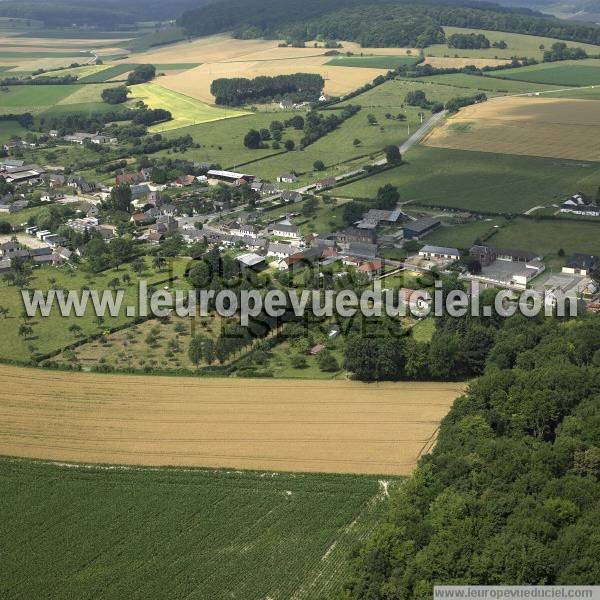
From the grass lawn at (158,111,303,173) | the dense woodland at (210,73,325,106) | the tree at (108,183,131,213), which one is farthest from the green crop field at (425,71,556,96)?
the tree at (108,183,131,213)

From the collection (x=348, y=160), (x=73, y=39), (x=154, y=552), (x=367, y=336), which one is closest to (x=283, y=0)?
(x=73, y=39)

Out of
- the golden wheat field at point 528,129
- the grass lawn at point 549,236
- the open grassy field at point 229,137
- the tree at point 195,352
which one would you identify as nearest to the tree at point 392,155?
the golden wheat field at point 528,129

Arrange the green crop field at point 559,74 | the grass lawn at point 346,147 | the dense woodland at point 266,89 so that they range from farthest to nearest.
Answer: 1. the dense woodland at point 266,89
2. the green crop field at point 559,74
3. the grass lawn at point 346,147

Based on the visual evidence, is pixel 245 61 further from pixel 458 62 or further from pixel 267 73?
pixel 458 62

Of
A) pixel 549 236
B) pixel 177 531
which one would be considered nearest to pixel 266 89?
pixel 549 236

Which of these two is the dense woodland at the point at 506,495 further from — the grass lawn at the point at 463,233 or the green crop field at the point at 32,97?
the green crop field at the point at 32,97

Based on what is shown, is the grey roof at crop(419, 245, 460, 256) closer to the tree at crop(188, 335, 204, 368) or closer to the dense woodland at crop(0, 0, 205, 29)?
the tree at crop(188, 335, 204, 368)
